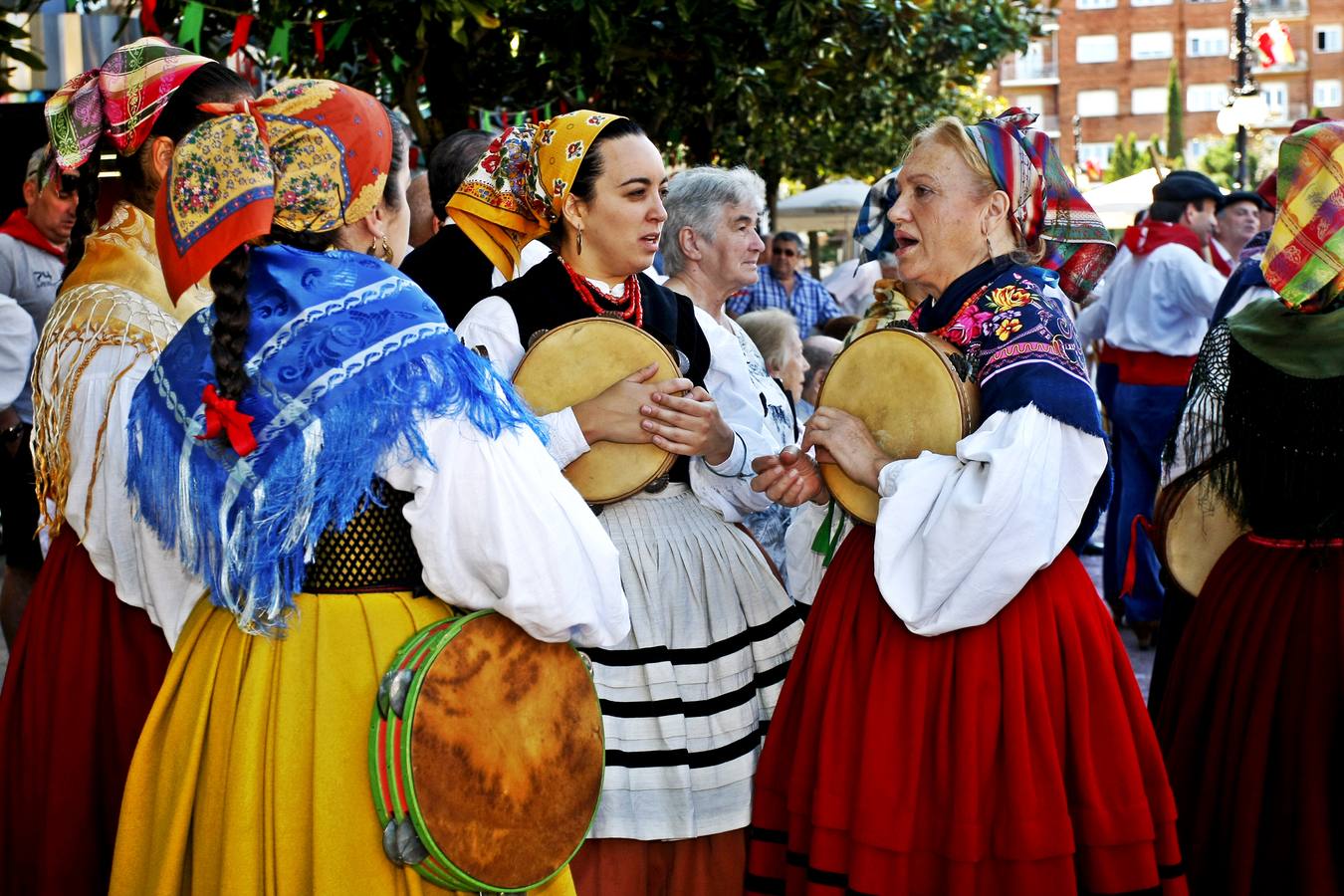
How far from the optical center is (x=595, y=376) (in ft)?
10.6

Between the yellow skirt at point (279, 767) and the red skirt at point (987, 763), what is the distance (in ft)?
3.14

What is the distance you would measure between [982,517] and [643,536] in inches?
33.7

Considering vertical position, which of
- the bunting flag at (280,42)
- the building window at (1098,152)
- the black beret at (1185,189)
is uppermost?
the building window at (1098,152)

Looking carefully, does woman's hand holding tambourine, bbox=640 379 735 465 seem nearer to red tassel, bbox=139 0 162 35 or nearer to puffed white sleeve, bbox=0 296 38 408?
puffed white sleeve, bbox=0 296 38 408

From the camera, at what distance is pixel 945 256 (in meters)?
3.15

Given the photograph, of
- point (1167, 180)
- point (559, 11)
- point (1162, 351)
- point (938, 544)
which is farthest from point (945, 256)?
point (1167, 180)

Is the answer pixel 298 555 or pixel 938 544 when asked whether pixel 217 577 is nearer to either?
pixel 298 555

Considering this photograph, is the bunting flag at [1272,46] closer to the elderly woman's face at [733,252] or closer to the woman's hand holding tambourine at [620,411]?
the elderly woman's face at [733,252]

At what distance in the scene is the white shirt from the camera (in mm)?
7648

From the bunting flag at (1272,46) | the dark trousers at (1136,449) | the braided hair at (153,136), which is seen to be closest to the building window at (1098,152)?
the bunting flag at (1272,46)

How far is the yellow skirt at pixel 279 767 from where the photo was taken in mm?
A: 2270

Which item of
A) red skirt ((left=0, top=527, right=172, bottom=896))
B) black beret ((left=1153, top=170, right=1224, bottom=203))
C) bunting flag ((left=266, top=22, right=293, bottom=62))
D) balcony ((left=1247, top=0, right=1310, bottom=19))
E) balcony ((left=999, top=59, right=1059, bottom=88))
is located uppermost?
balcony ((left=1247, top=0, right=1310, bottom=19))


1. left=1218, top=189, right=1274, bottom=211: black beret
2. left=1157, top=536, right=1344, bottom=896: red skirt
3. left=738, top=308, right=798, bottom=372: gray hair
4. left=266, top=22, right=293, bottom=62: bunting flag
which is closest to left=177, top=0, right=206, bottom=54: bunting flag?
left=266, top=22, right=293, bottom=62: bunting flag

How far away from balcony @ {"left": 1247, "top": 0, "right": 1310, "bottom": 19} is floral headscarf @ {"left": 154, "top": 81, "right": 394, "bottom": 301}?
6287 cm
